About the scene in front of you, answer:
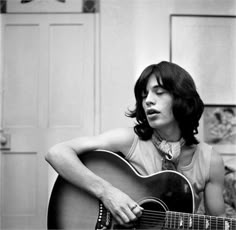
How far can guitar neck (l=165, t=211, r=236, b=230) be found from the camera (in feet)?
2.57

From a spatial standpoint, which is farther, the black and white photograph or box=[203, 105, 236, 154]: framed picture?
box=[203, 105, 236, 154]: framed picture

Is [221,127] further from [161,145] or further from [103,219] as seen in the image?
[103,219]

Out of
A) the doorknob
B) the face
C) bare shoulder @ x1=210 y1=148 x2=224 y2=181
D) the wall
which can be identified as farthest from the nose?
the doorknob

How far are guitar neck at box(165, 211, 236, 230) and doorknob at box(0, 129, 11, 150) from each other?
440 mm

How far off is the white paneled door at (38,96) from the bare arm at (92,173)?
94 millimetres

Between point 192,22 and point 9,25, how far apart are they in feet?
1.60

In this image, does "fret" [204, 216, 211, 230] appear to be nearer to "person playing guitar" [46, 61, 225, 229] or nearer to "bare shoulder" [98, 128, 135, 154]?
"person playing guitar" [46, 61, 225, 229]

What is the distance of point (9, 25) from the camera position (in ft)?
3.18

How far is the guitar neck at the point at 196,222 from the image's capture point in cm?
78

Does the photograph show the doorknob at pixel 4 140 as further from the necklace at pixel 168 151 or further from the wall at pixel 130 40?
the necklace at pixel 168 151

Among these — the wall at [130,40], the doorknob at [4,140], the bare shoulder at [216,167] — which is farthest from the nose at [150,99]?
the doorknob at [4,140]

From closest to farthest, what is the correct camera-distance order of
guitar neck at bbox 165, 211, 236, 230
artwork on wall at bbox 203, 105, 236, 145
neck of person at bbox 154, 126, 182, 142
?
guitar neck at bbox 165, 211, 236, 230
neck of person at bbox 154, 126, 182, 142
artwork on wall at bbox 203, 105, 236, 145

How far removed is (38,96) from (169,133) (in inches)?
13.8

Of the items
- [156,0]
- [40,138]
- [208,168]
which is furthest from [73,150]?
[156,0]
